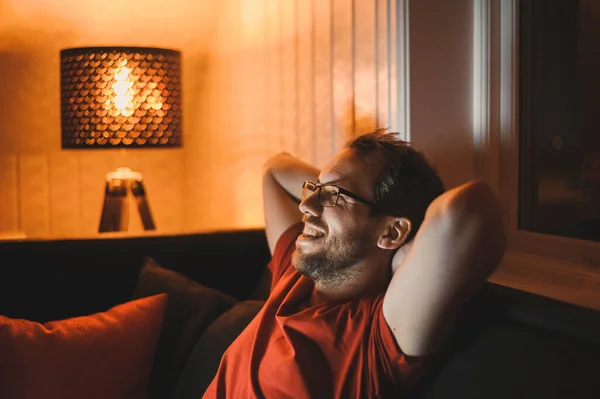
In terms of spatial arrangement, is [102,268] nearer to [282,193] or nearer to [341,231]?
[282,193]

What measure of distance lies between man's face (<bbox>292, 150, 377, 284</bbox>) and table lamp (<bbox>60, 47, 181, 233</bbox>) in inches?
49.2

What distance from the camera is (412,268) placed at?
119cm

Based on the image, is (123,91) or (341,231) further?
(123,91)

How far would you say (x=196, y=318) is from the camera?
187 centimetres

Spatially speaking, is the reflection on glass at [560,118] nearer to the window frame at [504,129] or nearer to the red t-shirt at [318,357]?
the window frame at [504,129]

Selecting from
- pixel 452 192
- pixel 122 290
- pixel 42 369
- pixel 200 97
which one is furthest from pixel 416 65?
pixel 200 97

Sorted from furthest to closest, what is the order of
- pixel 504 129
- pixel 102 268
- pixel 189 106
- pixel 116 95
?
pixel 189 106 < pixel 116 95 < pixel 102 268 < pixel 504 129

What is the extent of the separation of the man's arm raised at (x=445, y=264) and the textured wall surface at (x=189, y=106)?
1.14 metres

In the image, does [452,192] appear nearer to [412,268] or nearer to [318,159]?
[412,268]

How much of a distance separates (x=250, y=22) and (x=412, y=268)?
195 cm

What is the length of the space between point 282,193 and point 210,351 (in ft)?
1.46

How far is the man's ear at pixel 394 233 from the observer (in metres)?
1.40

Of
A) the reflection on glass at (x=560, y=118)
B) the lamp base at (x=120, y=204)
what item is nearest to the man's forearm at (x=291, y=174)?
the reflection on glass at (x=560, y=118)

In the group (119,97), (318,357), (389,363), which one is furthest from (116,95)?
(389,363)
